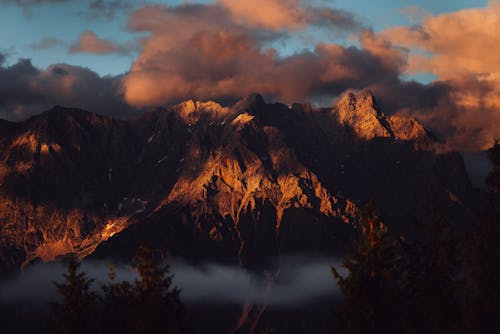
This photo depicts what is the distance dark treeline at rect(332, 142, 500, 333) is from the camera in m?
66.1

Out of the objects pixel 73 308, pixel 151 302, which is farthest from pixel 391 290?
pixel 73 308

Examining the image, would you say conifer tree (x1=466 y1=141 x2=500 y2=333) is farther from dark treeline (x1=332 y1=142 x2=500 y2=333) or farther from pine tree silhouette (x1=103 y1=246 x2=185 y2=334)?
pine tree silhouette (x1=103 y1=246 x2=185 y2=334)

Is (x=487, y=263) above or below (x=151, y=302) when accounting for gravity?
below

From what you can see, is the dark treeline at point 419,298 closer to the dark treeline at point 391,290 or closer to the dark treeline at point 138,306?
the dark treeline at point 391,290

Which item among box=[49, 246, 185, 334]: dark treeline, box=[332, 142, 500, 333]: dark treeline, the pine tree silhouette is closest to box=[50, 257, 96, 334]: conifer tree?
box=[49, 246, 185, 334]: dark treeline

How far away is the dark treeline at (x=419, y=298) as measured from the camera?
66.1 m

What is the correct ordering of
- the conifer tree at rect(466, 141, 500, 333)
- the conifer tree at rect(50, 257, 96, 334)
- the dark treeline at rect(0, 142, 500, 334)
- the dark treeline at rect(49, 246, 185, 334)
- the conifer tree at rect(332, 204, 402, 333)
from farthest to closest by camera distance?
the dark treeline at rect(49, 246, 185, 334) < the conifer tree at rect(50, 257, 96, 334) < the dark treeline at rect(0, 142, 500, 334) < the conifer tree at rect(466, 141, 500, 333) < the conifer tree at rect(332, 204, 402, 333)

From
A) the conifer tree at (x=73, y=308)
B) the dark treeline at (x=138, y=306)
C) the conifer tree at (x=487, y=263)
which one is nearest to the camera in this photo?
the conifer tree at (x=487, y=263)

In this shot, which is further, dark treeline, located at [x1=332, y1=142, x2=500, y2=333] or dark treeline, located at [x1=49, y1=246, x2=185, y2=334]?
dark treeline, located at [x1=49, y1=246, x2=185, y2=334]

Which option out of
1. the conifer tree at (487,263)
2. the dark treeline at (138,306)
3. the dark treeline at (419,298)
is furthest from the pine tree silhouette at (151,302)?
the conifer tree at (487,263)

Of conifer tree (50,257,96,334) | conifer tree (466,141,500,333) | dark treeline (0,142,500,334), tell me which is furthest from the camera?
conifer tree (50,257,96,334)

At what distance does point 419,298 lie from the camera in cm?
7850

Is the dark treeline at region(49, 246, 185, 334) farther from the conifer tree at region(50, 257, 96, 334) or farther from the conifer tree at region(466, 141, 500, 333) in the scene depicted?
the conifer tree at region(466, 141, 500, 333)

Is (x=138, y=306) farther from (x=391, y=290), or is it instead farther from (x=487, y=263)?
(x=487, y=263)
